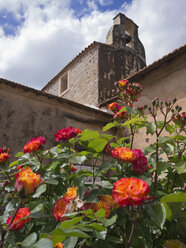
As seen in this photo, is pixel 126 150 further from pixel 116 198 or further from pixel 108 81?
pixel 108 81

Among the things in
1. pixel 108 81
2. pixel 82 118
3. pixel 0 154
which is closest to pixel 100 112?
pixel 82 118

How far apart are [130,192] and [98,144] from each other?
50 centimetres

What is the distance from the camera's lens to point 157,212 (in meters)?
0.80

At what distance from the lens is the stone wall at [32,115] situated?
521cm

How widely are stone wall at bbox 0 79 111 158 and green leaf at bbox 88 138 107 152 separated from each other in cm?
437

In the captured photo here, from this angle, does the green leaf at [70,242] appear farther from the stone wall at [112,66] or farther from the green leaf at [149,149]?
the stone wall at [112,66]

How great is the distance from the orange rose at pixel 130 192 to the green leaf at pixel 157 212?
0.33 ft

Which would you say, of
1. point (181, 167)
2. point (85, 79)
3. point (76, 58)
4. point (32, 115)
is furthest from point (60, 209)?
point (76, 58)

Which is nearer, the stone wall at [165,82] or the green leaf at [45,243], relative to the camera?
the green leaf at [45,243]

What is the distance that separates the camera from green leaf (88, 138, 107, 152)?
1.20m

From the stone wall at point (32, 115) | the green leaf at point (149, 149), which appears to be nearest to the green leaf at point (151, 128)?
the green leaf at point (149, 149)

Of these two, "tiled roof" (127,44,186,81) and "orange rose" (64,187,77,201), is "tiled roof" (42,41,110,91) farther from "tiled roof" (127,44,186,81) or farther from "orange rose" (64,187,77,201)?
"orange rose" (64,187,77,201)

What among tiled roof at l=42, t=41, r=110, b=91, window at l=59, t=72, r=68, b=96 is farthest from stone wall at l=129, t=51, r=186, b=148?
window at l=59, t=72, r=68, b=96

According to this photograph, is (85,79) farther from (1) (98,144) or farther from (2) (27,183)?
(2) (27,183)
